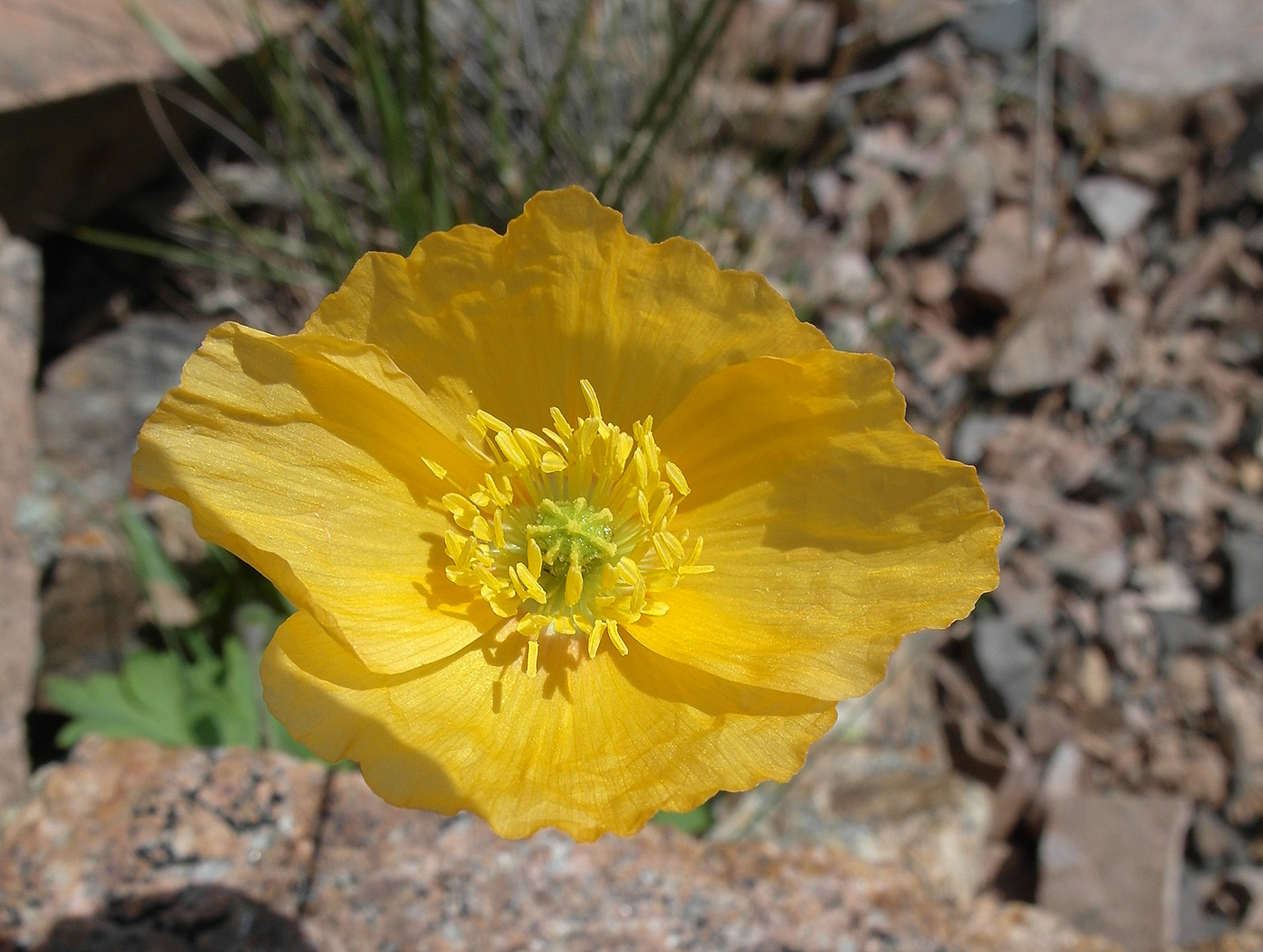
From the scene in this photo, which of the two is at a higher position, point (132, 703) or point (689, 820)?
point (689, 820)

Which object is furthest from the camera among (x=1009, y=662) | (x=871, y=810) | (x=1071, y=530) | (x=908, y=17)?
(x=908, y=17)

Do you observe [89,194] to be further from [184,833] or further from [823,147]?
[823,147]

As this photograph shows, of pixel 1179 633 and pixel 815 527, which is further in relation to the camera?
pixel 1179 633

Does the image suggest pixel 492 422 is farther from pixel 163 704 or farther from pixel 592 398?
pixel 163 704

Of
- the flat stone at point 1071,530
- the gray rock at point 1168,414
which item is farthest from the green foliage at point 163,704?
the gray rock at point 1168,414

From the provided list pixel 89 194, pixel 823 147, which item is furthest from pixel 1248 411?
pixel 89 194

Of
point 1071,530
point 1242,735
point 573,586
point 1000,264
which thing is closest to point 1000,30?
point 1000,264
